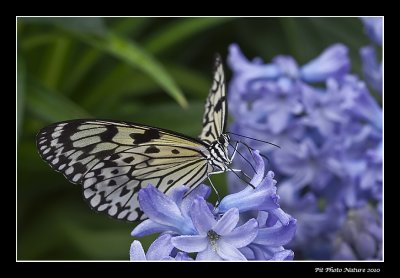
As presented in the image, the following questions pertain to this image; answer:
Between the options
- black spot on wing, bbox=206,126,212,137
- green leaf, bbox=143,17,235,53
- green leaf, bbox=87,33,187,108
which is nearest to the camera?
black spot on wing, bbox=206,126,212,137

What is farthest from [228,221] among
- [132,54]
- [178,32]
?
[178,32]

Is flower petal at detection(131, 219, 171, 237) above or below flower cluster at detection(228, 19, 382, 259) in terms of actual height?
below

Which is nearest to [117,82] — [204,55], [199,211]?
[204,55]

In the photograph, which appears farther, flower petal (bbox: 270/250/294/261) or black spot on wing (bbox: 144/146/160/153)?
black spot on wing (bbox: 144/146/160/153)

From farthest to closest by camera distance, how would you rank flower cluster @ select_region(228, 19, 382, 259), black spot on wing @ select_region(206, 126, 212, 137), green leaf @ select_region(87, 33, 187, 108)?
green leaf @ select_region(87, 33, 187, 108)
flower cluster @ select_region(228, 19, 382, 259)
black spot on wing @ select_region(206, 126, 212, 137)

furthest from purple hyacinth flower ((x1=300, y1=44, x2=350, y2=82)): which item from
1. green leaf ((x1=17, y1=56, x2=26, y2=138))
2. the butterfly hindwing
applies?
green leaf ((x1=17, y1=56, x2=26, y2=138))

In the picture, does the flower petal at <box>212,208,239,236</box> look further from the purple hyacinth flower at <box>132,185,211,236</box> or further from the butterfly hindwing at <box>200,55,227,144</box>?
the butterfly hindwing at <box>200,55,227,144</box>

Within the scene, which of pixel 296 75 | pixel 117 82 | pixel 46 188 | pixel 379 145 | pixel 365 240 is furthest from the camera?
pixel 117 82

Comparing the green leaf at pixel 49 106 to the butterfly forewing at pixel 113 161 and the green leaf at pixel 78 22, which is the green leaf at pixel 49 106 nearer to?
the green leaf at pixel 78 22
